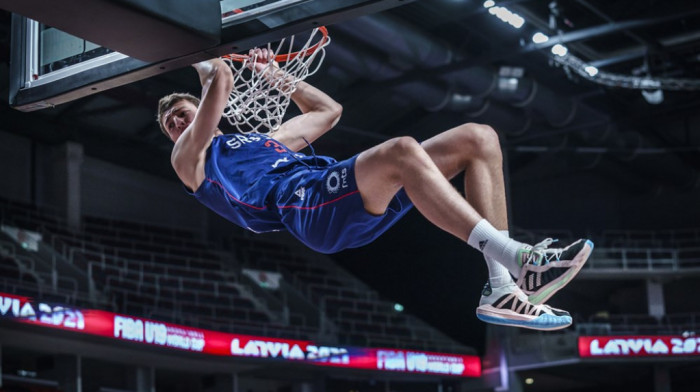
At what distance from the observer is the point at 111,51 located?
4418mm

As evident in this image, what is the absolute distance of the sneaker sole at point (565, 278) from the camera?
371cm

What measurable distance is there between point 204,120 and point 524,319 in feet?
5.69

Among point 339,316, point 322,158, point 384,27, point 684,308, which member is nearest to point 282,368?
point 339,316

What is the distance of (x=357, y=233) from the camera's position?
451 cm

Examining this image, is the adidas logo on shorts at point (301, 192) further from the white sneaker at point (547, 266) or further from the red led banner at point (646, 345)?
the red led banner at point (646, 345)

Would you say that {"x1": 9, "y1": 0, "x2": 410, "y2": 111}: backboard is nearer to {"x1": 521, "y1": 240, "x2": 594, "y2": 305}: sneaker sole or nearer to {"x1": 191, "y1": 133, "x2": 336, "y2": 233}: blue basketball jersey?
{"x1": 191, "y1": 133, "x2": 336, "y2": 233}: blue basketball jersey

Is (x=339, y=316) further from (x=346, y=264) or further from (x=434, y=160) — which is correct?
(x=434, y=160)

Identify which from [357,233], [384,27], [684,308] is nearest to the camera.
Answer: [357,233]

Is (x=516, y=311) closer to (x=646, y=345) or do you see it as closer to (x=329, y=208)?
(x=329, y=208)

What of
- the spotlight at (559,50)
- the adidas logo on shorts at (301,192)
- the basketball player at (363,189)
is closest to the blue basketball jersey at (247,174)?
the basketball player at (363,189)

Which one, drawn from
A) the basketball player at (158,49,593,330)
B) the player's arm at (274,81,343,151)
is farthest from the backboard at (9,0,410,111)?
the player's arm at (274,81,343,151)

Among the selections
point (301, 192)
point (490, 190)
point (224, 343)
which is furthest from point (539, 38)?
point (490, 190)

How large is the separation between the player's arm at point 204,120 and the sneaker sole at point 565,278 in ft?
5.47

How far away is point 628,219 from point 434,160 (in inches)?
851
